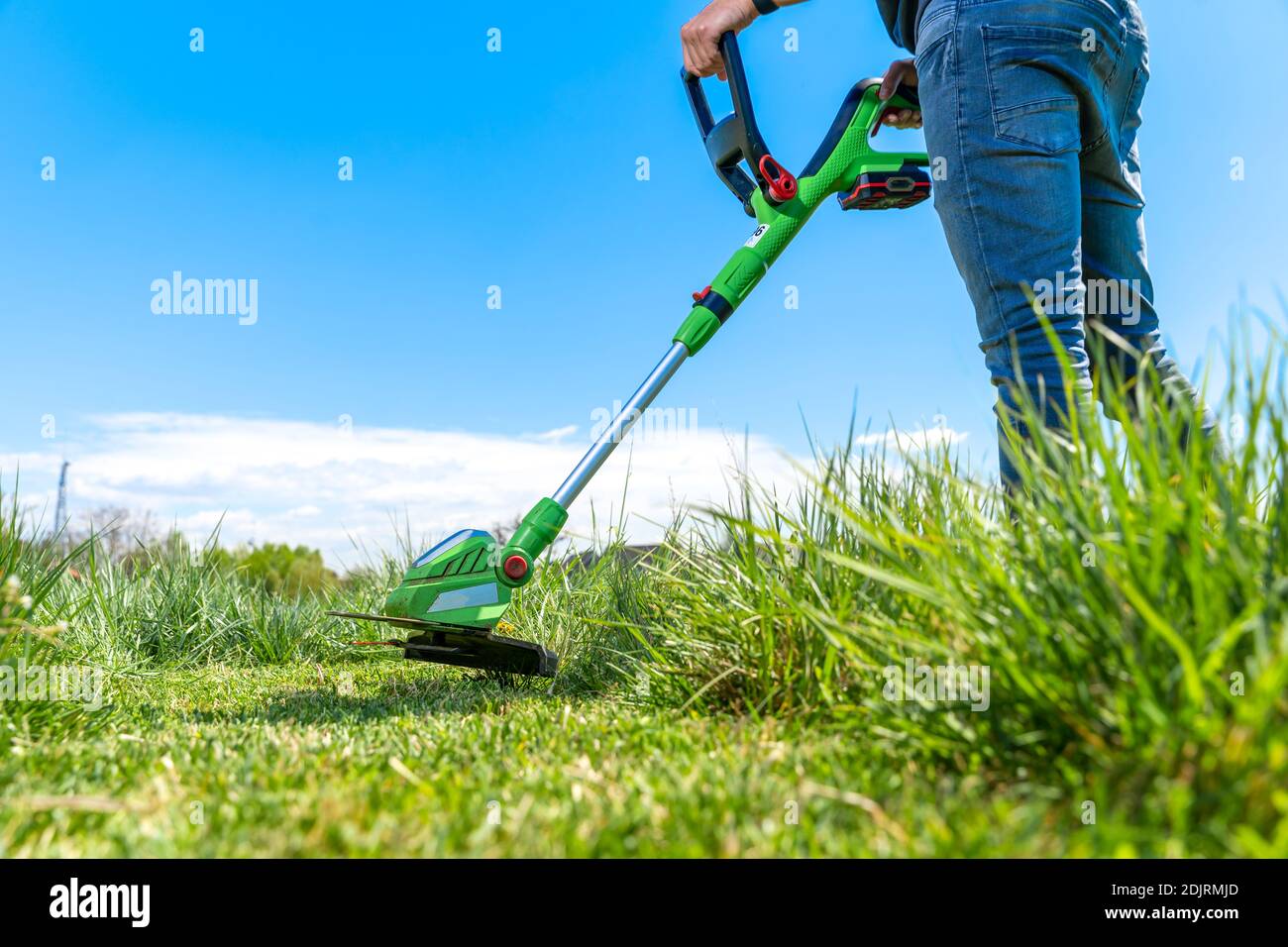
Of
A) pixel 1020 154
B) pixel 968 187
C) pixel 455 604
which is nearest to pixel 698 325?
pixel 968 187

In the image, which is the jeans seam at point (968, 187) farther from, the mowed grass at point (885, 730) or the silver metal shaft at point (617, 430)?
the silver metal shaft at point (617, 430)

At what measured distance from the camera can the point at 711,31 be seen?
2418 millimetres

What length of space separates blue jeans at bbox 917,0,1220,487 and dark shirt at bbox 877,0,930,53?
0.23 m

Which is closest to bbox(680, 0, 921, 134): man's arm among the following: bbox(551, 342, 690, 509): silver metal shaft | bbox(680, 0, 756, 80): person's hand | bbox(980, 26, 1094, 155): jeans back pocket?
bbox(680, 0, 756, 80): person's hand

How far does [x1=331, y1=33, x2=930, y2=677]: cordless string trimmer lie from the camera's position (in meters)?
2.35

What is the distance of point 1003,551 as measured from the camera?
1.35 m

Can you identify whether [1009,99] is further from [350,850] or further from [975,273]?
[350,850]

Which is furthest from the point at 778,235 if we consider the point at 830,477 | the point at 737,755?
the point at 737,755

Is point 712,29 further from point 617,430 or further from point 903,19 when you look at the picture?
point 617,430

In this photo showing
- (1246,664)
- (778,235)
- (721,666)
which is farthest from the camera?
(778,235)
